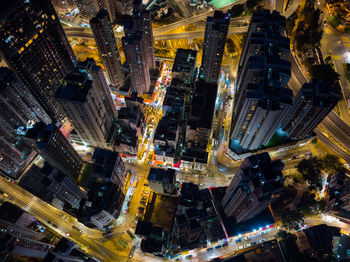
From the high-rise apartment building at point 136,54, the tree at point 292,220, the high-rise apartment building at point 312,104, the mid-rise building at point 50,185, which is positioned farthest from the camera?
the high-rise apartment building at point 136,54

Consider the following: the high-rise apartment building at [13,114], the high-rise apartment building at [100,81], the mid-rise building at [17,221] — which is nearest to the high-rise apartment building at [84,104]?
the high-rise apartment building at [100,81]

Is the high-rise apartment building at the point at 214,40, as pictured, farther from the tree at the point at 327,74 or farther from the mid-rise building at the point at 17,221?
the mid-rise building at the point at 17,221

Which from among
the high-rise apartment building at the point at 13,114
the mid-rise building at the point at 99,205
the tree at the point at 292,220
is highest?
the high-rise apartment building at the point at 13,114

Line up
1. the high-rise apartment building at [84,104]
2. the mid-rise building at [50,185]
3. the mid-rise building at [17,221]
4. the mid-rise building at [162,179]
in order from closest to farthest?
Result: the mid-rise building at [17,221]
the mid-rise building at [50,185]
the high-rise apartment building at [84,104]
the mid-rise building at [162,179]

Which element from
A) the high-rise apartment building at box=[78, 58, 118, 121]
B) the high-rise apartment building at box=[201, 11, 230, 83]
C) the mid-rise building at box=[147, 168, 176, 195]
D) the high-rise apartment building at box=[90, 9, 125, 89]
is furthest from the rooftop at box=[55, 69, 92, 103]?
the high-rise apartment building at box=[201, 11, 230, 83]

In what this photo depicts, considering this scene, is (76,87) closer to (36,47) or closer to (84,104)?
(84,104)

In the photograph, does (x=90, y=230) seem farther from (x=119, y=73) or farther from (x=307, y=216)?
(x=307, y=216)

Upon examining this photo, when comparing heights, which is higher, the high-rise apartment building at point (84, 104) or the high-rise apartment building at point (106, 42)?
the high-rise apartment building at point (106, 42)
